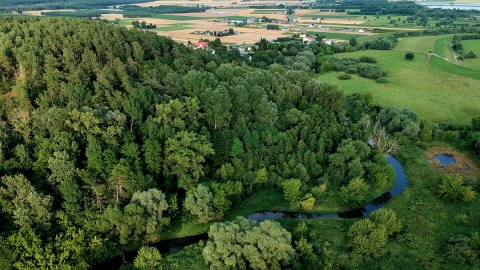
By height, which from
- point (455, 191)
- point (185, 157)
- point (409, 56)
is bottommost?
point (455, 191)

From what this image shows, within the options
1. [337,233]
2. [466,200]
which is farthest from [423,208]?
[337,233]

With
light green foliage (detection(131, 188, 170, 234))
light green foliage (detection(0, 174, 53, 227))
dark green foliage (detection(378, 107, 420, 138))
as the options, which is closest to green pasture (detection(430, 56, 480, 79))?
dark green foliage (detection(378, 107, 420, 138))

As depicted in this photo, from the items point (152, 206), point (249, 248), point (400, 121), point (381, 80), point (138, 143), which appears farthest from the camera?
point (381, 80)

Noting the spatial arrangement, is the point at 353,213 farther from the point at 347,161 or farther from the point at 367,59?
the point at 367,59

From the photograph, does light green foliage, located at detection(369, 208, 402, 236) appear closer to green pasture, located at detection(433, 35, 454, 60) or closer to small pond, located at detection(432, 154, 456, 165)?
small pond, located at detection(432, 154, 456, 165)

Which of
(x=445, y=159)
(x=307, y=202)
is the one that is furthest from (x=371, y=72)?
(x=307, y=202)

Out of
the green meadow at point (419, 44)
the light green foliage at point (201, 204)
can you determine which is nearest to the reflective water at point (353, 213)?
the light green foliage at point (201, 204)

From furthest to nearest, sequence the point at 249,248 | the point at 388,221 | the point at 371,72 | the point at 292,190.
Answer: the point at 371,72 → the point at 292,190 → the point at 388,221 → the point at 249,248
